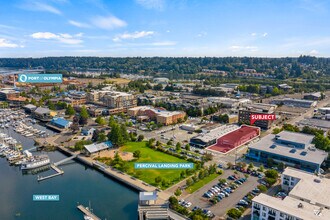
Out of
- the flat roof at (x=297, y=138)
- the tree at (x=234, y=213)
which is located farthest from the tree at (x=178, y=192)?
the flat roof at (x=297, y=138)

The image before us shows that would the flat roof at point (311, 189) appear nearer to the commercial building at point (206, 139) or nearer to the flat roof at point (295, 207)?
the flat roof at point (295, 207)

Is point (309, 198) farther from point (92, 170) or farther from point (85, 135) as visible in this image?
point (85, 135)

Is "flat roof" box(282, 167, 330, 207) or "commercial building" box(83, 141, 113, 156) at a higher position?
"flat roof" box(282, 167, 330, 207)

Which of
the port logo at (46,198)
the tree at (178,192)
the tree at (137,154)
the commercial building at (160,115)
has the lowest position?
the port logo at (46,198)

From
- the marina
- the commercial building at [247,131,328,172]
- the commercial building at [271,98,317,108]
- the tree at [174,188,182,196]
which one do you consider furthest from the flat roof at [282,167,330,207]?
the commercial building at [271,98,317,108]

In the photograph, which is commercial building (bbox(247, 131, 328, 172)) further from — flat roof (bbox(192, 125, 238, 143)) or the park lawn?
the park lawn

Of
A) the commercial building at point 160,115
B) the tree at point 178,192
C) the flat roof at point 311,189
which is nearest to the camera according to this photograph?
the flat roof at point 311,189

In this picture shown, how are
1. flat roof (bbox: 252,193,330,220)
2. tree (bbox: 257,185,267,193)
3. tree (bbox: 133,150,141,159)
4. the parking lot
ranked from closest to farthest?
1. flat roof (bbox: 252,193,330,220)
2. the parking lot
3. tree (bbox: 257,185,267,193)
4. tree (bbox: 133,150,141,159)
